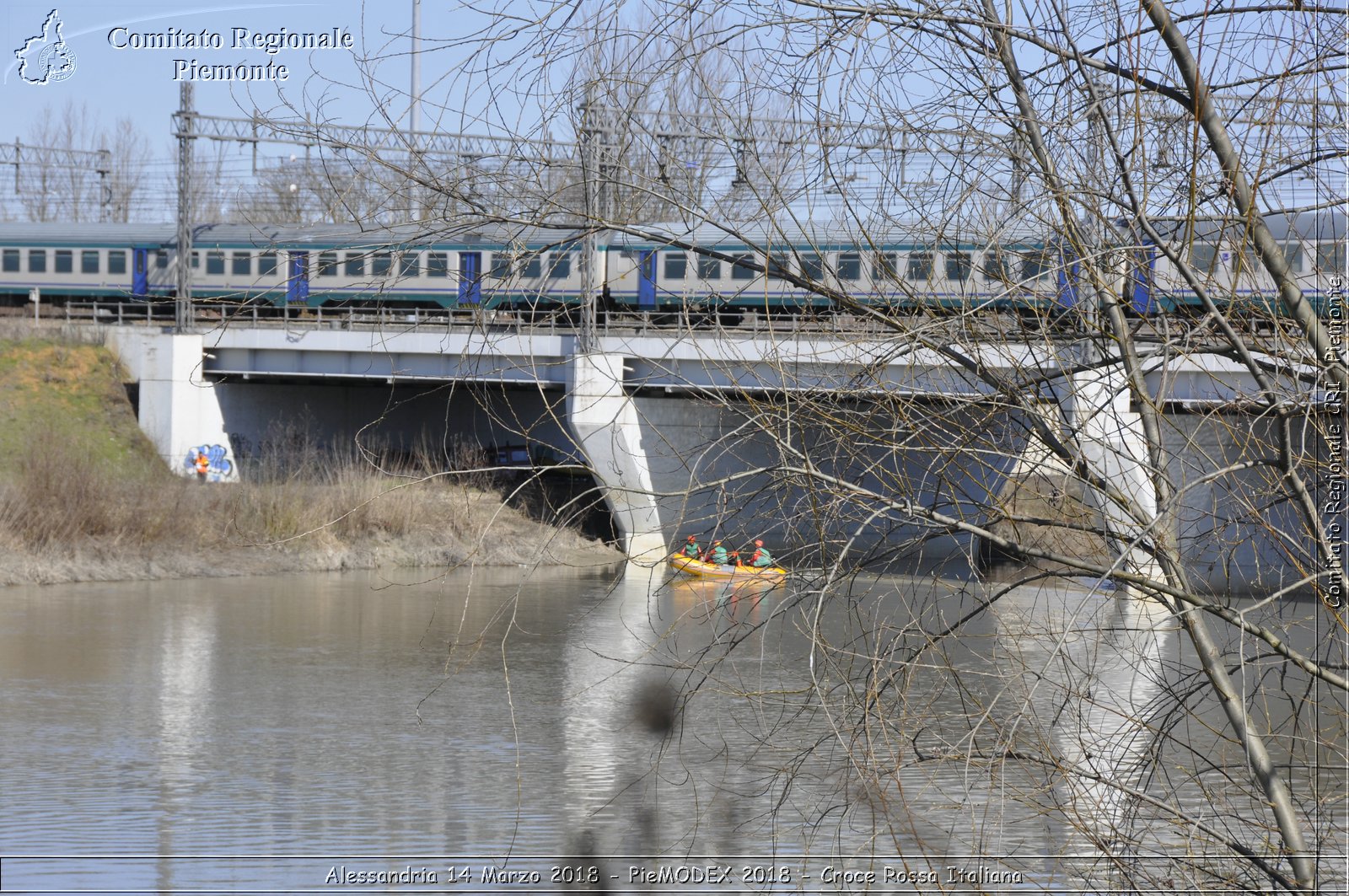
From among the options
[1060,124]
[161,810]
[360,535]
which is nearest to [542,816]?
[161,810]

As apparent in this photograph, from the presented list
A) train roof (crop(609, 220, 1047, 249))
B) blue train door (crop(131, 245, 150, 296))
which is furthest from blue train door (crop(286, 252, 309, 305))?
blue train door (crop(131, 245, 150, 296))

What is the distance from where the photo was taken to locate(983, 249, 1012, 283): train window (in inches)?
148

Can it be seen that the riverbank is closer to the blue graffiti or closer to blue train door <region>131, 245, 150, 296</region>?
the blue graffiti

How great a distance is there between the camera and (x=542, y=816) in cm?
966

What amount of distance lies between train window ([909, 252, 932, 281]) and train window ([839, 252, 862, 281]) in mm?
157

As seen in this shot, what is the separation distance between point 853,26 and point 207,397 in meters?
27.9

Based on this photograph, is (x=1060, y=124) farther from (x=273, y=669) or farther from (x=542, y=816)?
(x=273, y=669)

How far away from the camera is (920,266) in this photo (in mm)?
4254

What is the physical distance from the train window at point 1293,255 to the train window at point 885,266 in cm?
102

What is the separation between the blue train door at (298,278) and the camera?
12.3 feet

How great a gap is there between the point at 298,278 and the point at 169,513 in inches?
820

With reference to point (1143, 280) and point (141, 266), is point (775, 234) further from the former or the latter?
point (141, 266)

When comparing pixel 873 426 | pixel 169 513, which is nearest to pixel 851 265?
pixel 873 426

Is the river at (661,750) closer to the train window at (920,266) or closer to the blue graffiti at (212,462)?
the train window at (920,266)
